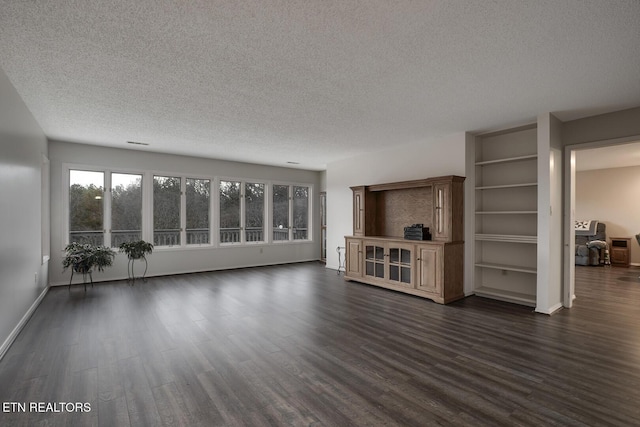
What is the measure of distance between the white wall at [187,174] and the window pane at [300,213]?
0.20 metres

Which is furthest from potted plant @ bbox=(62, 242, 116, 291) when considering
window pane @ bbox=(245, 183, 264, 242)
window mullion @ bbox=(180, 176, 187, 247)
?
window pane @ bbox=(245, 183, 264, 242)

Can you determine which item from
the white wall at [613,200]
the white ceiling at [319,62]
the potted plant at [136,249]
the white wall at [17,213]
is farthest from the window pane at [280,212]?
the white wall at [613,200]

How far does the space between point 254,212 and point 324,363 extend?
5.63m

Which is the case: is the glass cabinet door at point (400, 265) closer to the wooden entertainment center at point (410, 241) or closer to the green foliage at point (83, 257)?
the wooden entertainment center at point (410, 241)

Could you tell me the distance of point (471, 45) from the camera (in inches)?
95.7

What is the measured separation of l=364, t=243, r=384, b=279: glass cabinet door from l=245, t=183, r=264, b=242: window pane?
127 inches

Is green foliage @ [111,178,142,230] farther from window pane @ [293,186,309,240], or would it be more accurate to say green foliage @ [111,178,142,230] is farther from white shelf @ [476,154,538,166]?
white shelf @ [476,154,538,166]

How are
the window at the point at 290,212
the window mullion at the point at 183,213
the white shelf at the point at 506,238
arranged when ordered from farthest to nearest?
the window at the point at 290,212, the window mullion at the point at 183,213, the white shelf at the point at 506,238

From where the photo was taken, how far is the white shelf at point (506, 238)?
4.37 metres

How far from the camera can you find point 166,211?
6672mm

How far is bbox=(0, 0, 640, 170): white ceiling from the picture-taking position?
205 cm

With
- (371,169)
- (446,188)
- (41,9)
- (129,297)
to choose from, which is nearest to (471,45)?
(446,188)

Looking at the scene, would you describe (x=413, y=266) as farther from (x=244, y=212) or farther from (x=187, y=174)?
(x=187, y=174)

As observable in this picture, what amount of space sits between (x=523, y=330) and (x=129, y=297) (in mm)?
5367
